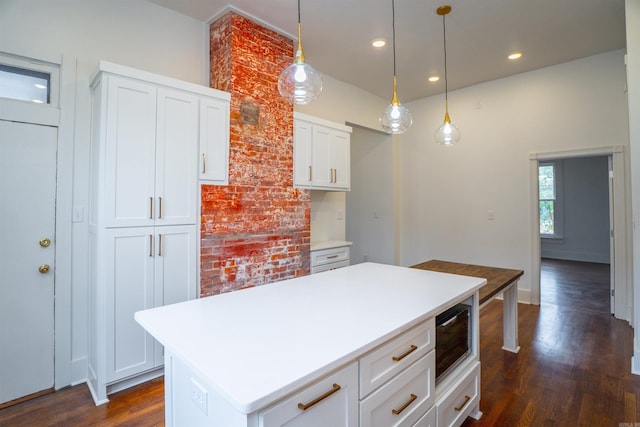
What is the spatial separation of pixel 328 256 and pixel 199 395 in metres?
2.94

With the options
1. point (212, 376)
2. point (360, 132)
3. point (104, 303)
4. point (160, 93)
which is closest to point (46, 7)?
point (160, 93)

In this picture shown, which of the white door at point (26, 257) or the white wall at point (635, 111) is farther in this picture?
the white wall at point (635, 111)

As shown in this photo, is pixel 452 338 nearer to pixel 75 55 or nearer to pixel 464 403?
pixel 464 403

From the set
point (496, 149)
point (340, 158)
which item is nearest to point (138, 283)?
point (340, 158)

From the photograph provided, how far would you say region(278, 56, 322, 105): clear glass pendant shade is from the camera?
1.92 meters

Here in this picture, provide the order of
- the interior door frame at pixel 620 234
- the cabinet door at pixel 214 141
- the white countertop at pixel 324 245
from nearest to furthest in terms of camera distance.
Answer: the cabinet door at pixel 214 141
the interior door frame at pixel 620 234
the white countertop at pixel 324 245

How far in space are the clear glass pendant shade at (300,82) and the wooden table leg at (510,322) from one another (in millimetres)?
2447

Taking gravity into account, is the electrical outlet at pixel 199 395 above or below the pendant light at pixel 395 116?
below

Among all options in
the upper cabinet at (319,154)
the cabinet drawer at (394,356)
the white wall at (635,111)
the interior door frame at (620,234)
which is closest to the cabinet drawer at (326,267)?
the upper cabinet at (319,154)

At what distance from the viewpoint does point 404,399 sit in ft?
4.58

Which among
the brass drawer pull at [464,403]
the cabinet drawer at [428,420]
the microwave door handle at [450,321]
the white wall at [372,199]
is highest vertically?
the white wall at [372,199]

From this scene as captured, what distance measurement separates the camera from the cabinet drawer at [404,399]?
1.22m

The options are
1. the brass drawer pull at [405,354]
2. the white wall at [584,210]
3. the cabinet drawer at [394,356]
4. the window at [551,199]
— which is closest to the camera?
the cabinet drawer at [394,356]

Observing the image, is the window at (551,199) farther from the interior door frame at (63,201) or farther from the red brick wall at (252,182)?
the interior door frame at (63,201)
